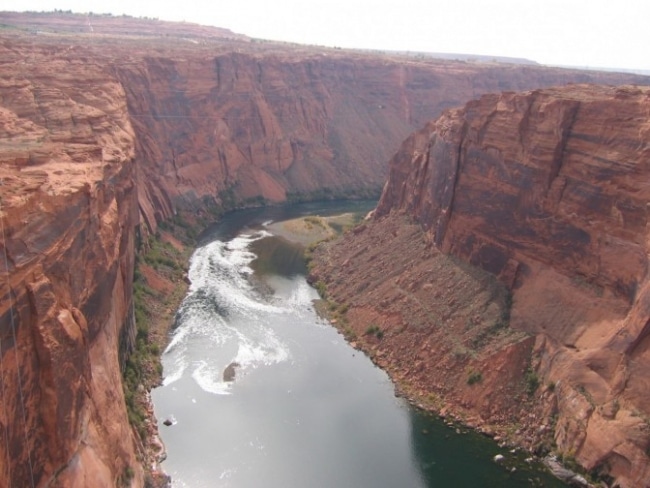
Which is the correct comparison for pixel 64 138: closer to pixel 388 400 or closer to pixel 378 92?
pixel 388 400

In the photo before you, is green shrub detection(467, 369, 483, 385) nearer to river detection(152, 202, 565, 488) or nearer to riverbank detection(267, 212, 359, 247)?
river detection(152, 202, 565, 488)

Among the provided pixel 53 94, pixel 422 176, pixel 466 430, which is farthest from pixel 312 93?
pixel 466 430

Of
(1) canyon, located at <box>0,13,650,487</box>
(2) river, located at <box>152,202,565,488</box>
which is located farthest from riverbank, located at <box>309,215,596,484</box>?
(2) river, located at <box>152,202,565,488</box>

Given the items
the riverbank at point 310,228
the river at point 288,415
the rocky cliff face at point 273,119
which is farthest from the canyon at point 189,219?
the riverbank at point 310,228

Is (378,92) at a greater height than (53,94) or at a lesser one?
lesser

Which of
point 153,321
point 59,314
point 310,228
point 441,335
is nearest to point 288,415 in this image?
point 441,335
